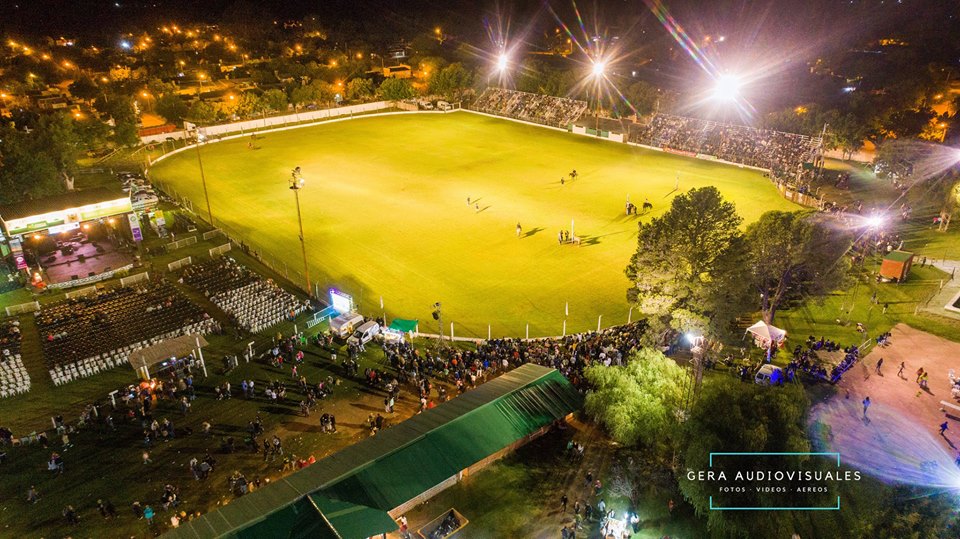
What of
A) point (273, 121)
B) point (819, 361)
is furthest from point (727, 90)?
point (273, 121)

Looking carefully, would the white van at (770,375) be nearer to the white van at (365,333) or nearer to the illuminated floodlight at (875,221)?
the white van at (365,333)

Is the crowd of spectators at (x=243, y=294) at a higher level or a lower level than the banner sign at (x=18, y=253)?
lower

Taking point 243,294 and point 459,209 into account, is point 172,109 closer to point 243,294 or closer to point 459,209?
point 459,209

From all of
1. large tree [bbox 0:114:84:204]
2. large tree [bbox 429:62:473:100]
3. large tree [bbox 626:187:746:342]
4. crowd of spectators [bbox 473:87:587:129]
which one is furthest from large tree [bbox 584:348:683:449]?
large tree [bbox 429:62:473:100]

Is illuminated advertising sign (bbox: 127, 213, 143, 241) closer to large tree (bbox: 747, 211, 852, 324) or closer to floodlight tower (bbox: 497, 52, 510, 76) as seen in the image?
large tree (bbox: 747, 211, 852, 324)

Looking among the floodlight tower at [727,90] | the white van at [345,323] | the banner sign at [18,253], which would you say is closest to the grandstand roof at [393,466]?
the white van at [345,323]

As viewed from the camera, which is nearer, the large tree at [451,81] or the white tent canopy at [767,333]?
the white tent canopy at [767,333]
